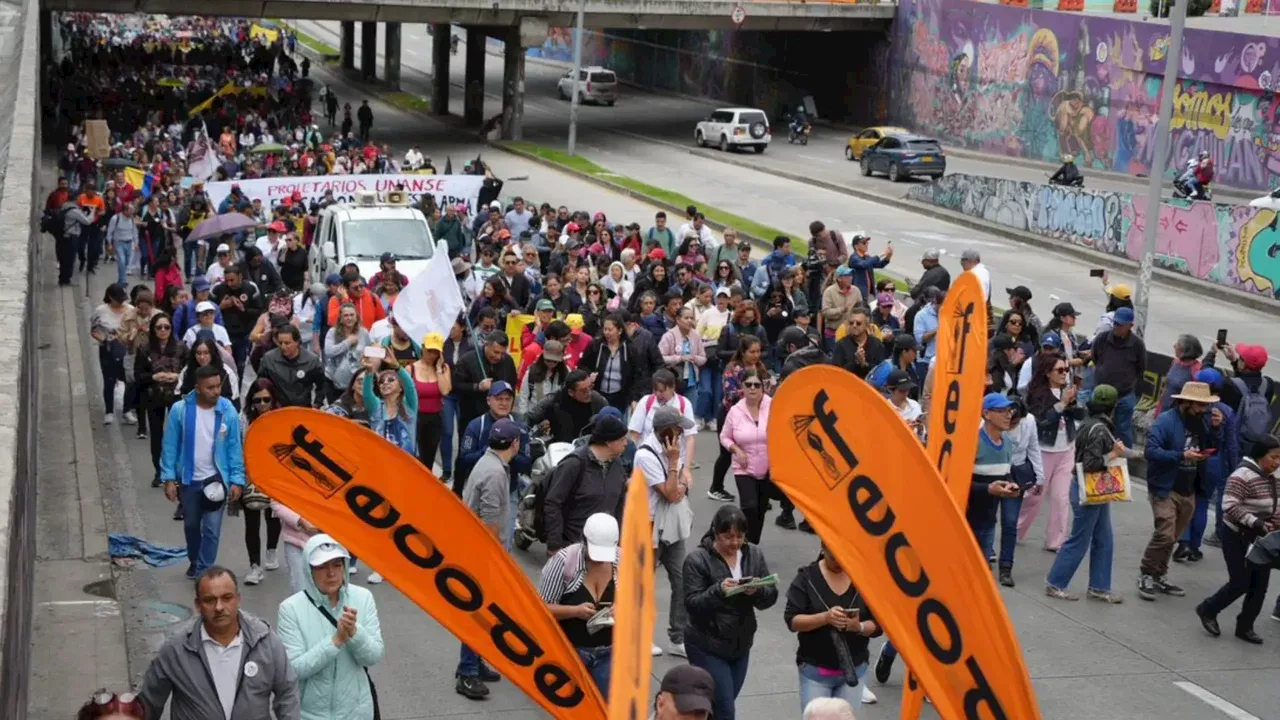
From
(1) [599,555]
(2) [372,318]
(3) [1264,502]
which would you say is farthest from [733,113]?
(1) [599,555]

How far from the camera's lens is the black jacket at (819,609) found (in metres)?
8.18

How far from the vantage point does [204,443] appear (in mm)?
11445

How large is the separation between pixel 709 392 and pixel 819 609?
9.60 meters

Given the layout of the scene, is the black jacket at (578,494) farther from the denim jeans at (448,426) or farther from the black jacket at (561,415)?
the denim jeans at (448,426)

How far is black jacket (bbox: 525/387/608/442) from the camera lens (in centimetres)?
1262

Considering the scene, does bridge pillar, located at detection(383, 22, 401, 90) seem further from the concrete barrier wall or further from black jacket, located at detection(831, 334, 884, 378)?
black jacket, located at detection(831, 334, 884, 378)

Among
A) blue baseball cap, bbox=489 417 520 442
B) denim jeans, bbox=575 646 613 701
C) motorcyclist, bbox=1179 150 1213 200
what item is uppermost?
blue baseball cap, bbox=489 417 520 442

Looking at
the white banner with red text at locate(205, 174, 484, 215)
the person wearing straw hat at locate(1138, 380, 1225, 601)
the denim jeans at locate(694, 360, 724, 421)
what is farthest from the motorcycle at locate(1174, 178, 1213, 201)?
the person wearing straw hat at locate(1138, 380, 1225, 601)

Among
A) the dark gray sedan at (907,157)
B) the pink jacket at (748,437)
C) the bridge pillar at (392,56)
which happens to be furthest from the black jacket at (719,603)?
the bridge pillar at (392,56)

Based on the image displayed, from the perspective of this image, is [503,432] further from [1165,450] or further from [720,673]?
[1165,450]

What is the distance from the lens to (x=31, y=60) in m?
28.7

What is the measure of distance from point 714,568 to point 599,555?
59 cm

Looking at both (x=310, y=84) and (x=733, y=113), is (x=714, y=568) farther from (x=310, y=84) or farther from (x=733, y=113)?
(x=310, y=84)

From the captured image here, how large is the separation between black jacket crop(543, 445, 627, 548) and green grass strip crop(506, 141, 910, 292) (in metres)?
17.1
